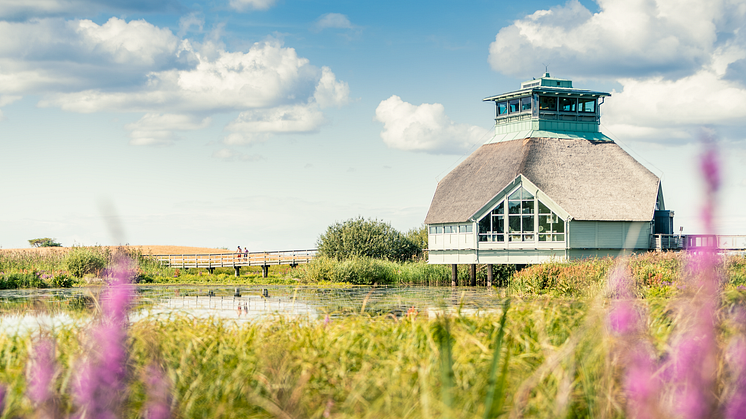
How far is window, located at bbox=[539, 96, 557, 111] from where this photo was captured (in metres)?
40.0

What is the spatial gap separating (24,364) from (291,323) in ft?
12.8

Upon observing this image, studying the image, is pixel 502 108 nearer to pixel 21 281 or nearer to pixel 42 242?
pixel 21 281

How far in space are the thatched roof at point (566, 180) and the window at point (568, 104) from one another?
236cm

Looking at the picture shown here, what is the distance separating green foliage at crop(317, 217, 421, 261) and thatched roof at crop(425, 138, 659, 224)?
384cm

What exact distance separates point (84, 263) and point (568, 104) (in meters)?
27.8

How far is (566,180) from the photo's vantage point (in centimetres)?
3600

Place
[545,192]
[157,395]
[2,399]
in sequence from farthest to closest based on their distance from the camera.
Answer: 1. [545,192]
2. [2,399]
3. [157,395]

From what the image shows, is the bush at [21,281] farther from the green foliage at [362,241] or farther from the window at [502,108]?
the window at [502,108]

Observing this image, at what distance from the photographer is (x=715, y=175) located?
2.96 m

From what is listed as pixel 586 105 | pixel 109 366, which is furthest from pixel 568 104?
pixel 109 366

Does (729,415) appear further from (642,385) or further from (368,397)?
(368,397)

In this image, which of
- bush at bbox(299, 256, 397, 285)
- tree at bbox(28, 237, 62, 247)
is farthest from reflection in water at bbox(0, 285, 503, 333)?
tree at bbox(28, 237, 62, 247)

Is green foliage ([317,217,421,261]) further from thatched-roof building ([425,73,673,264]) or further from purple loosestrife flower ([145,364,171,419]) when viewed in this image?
purple loosestrife flower ([145,364,171,419])

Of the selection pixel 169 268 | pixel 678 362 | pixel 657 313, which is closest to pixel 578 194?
pixel 169 268
